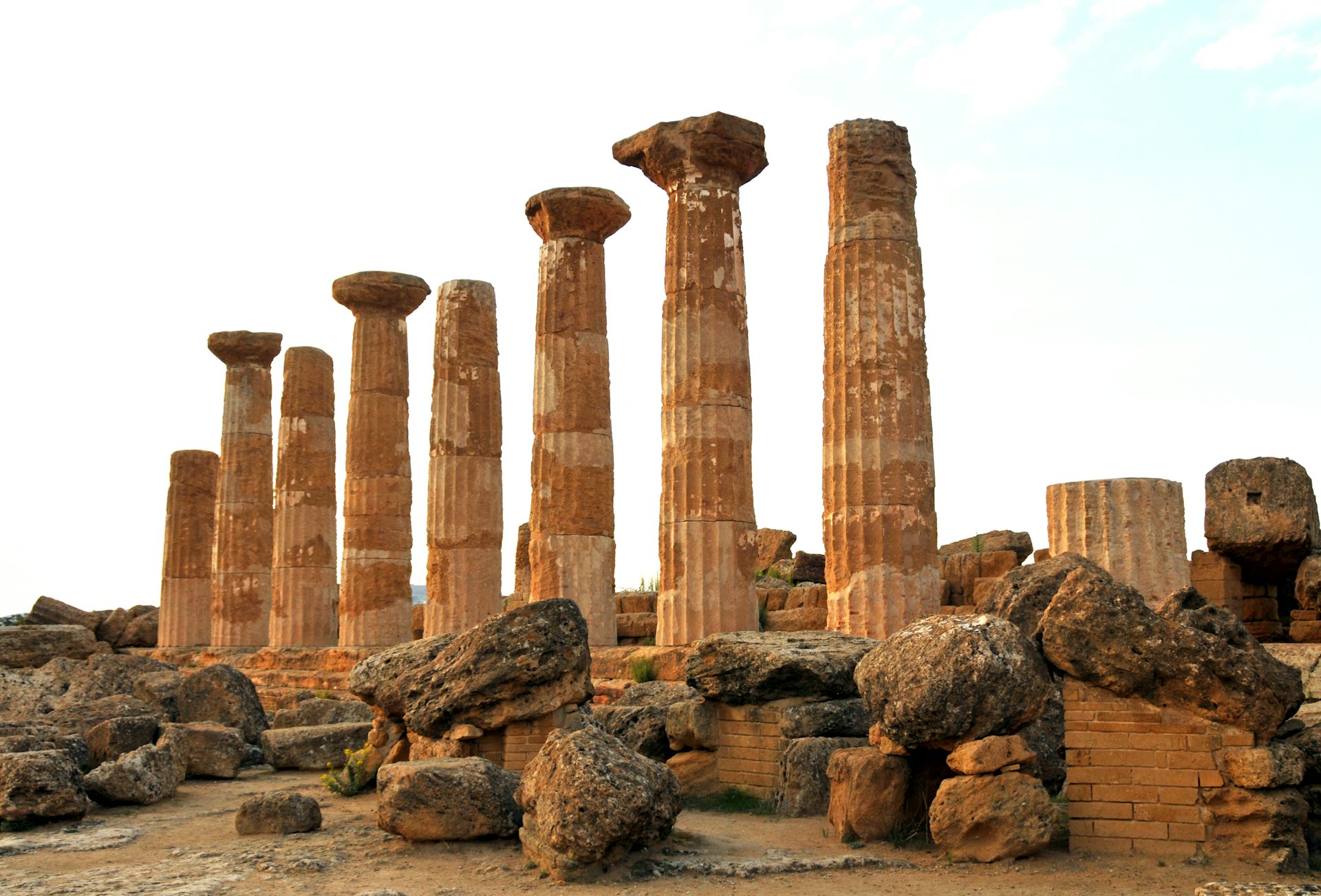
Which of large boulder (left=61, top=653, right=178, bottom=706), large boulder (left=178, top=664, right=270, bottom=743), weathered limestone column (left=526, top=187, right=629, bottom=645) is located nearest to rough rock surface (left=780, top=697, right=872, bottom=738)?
weathered limestone column (left=526, top=187, right=629, bottom=645)

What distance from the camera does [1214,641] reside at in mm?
8891

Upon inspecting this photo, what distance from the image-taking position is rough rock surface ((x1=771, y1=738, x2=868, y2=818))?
35.9ft

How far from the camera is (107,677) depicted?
56.5 ft

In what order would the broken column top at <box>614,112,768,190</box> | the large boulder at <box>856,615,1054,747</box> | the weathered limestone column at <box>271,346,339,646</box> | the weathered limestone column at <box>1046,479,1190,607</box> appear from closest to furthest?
the large boulder at <box>856,615,1054,747</box> → the weathered limestone column at <box>1046,479,1190,607</box> → the broken column top at <box>614,112,768,190</box> → the weathered limestone column at <box>271,346,339,646</box>

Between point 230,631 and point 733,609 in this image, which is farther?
point 230,631

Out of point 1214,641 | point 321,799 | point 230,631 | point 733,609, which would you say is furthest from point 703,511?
point 230,631

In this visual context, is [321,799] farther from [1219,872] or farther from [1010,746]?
[1219,872]

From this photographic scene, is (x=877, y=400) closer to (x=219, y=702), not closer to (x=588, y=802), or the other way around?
(x=588, y=802)

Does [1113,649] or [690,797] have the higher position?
[1113,649]

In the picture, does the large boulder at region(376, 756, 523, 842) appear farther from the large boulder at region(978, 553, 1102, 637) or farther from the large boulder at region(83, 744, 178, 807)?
the large boulder at region(978, 553, 1102, 637)

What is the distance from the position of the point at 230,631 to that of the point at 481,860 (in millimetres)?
19914

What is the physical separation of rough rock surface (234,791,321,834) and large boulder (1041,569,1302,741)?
18.9ft

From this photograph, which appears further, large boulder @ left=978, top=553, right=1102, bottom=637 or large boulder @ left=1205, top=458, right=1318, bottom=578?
large boulder @ left=1205, top=458, right=1318, bottom=578

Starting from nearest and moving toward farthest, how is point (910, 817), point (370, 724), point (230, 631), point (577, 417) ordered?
point (910, 817)
point (370, 724)
point (577, 417)
point (230, 631)
